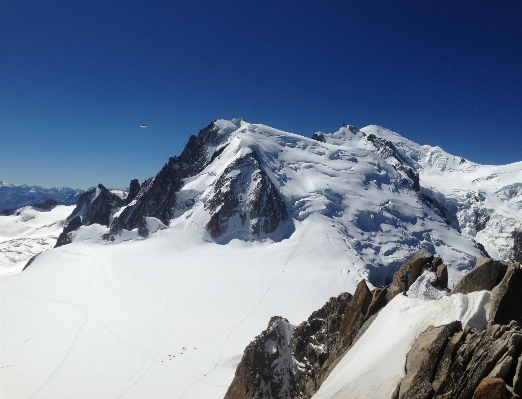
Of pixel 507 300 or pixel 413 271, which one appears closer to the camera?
pixel 507 300

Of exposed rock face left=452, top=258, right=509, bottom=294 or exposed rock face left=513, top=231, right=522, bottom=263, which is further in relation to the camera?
exposed rock face left=513, top=231, right=522, bottom=263

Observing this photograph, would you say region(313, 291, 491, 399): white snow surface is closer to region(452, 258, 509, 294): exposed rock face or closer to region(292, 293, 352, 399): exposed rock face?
region(452, 258, 509, 294): exposed rock face

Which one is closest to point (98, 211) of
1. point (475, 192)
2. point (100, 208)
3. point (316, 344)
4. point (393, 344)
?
point (100, 208)

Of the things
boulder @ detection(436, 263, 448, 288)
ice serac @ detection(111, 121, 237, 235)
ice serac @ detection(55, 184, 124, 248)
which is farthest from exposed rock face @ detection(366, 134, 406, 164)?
boulder @ detection(436, 263, 448, 288)

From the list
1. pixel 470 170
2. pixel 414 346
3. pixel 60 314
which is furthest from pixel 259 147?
pixel 470 170

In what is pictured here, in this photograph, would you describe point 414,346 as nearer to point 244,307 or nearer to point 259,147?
point 244,307

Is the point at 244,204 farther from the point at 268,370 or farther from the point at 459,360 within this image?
the point at 459,360

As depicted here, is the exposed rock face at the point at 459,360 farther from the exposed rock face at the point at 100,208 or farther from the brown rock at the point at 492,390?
the exposed rock face at the point at 100,208
